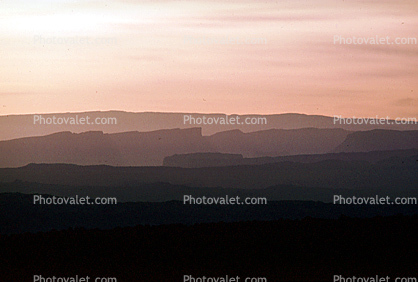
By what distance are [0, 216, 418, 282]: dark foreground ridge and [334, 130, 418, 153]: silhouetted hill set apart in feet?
62.3

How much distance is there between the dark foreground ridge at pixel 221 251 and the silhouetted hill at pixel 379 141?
62.3 ft

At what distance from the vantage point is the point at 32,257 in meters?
20.9

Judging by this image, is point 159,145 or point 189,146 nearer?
point 189,146

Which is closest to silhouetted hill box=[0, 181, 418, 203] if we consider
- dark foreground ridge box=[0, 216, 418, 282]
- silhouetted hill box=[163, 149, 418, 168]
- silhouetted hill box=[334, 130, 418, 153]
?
silhouetted hill box=[163, 149, 418, 168]

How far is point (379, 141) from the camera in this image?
50812 mm

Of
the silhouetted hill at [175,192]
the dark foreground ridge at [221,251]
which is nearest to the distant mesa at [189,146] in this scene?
the silhouetted hill at [175,192]

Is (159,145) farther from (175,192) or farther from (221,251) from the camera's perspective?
(221,251)

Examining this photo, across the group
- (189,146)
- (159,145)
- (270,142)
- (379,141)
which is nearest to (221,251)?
(189,146)

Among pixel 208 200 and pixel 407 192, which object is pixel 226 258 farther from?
pixel 407 192

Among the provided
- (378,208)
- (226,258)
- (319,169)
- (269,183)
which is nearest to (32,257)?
(226,258)

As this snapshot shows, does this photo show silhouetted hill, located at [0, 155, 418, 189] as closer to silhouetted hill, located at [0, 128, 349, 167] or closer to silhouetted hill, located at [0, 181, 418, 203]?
silhouetted hill, located at [0, 181, 418, 203]

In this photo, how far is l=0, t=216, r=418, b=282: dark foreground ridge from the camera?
61.5ft

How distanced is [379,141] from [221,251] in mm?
32150

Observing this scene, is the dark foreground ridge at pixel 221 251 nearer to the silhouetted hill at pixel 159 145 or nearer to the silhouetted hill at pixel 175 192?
the silhouetted hill at pixel 175 192
